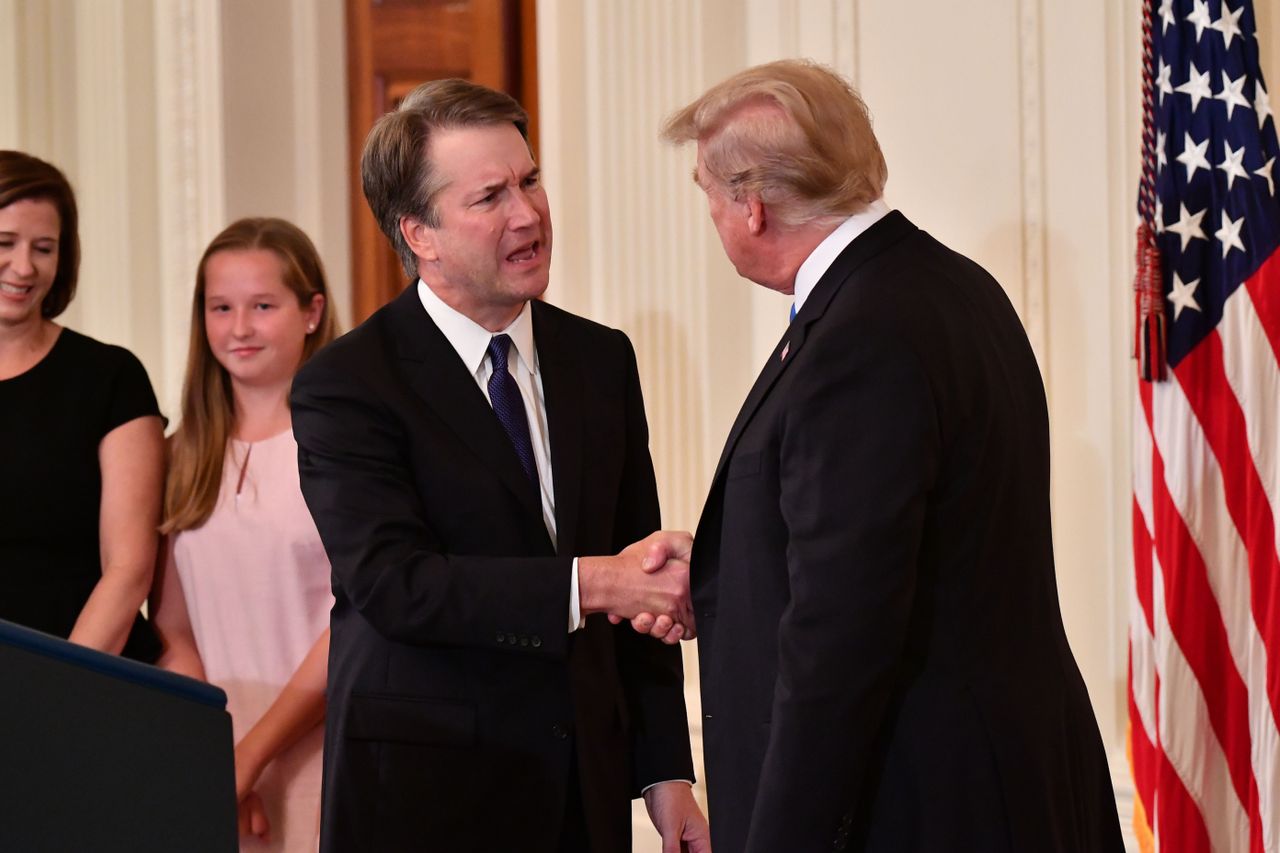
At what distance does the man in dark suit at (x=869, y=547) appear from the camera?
171 cm

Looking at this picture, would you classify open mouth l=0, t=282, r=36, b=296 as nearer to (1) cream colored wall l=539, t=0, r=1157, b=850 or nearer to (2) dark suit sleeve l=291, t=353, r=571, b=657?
(2) dark suit sleeve l=291, t=353, r=571, b=657

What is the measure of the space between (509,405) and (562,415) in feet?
0.27

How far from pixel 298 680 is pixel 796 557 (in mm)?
1413

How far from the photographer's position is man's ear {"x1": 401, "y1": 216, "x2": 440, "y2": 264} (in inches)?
92.7

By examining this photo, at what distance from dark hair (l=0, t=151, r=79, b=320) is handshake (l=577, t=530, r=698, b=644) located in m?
1.52

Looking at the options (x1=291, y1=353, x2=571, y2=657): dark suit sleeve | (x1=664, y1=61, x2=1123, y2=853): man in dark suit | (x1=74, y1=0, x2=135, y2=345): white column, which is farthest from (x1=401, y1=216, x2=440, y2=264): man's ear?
(x1=74, y1=0, x2=135, y2=345): white column

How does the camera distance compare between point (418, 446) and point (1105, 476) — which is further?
point (1105, 476)

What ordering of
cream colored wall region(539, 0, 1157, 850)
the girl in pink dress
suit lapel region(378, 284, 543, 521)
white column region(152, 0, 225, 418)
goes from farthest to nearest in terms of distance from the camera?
white column region(152, 0, 225, 418) → cream colored wall region(539, 0, 1157, 850) → the girl in pink dress → suit lapel region(378, 284, 543, 521)

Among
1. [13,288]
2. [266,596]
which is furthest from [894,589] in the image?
[13,288]

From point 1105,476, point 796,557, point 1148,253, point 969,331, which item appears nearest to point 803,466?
point 796,557

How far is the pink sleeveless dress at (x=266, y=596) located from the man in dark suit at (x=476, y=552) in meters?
0.64

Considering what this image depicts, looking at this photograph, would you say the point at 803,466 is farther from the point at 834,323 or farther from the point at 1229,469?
the point at 1229,469

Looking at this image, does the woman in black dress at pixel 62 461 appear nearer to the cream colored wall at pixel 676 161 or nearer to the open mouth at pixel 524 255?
the open mouth at pixel 524 255

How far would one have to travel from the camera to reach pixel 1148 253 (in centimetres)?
328
